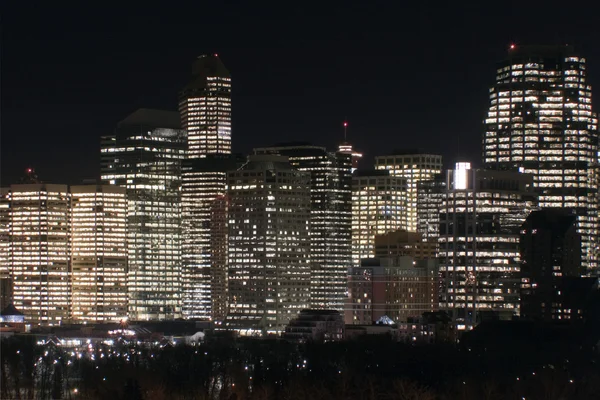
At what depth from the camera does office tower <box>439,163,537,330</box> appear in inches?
5787

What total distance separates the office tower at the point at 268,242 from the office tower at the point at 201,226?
30.2ft

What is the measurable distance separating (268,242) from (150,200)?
28643 mm

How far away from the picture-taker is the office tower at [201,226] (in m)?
187

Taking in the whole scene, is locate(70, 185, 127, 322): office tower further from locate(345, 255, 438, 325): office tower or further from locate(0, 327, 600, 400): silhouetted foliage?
locate(0, 327, 600, 400): silhouetted foliage

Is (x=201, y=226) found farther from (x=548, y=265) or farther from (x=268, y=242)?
(x=548, y=265)

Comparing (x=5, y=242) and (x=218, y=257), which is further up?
(x=5, y=242)

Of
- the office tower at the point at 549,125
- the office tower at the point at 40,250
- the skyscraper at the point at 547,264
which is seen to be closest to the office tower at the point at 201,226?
the office tower at the point at 40,250

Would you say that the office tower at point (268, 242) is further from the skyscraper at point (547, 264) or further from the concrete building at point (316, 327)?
the skyscraper at point (547, 264)

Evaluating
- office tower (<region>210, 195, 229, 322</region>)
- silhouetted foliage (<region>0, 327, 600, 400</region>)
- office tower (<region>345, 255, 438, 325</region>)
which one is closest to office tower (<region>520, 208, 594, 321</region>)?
silhouetted foliage (<region>0, 327, 600, 400</region>)

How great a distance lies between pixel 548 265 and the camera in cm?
14938

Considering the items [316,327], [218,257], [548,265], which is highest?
[218,257]

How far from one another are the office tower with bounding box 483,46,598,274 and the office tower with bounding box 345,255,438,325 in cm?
1950

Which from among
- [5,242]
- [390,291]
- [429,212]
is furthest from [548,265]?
[5,242]

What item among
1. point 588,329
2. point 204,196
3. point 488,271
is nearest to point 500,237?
point 488,271
